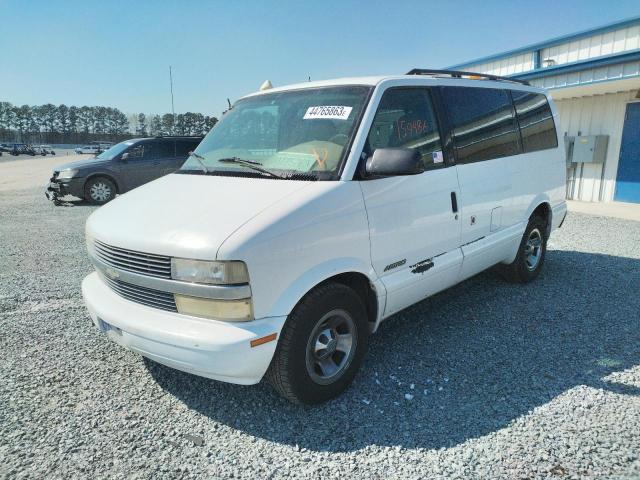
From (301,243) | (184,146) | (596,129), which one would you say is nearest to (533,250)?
(301,243)

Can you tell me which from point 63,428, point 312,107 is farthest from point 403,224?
point 63,428

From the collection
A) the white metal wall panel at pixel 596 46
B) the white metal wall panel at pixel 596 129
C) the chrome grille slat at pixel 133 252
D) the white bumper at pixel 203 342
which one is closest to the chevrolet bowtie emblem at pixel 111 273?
the chrome grille slat at pixel 133 252

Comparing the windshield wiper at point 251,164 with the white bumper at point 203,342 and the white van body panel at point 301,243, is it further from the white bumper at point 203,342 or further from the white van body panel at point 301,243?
the white bumper at point 203,342

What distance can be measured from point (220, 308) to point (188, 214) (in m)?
0.65

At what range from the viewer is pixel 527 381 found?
3.15 metres

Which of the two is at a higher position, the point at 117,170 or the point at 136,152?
the point at 136,152

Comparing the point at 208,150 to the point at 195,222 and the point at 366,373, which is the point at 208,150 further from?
the point at 366,373

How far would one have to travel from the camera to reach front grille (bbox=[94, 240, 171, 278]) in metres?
2.52

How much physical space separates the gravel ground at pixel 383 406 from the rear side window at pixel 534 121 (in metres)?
1.70

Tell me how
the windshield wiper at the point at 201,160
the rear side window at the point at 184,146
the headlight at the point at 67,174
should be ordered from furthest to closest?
the rear side window at the point at 184,146
the headlight at the point at 67,174
the windshield wiper at the point at 201,160

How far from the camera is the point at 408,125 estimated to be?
11.1ft

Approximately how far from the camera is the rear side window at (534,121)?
470cm

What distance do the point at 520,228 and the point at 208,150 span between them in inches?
127

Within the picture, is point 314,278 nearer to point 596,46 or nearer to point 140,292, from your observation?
point 140,292
